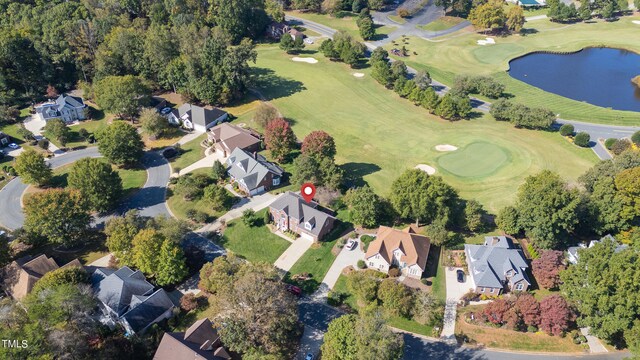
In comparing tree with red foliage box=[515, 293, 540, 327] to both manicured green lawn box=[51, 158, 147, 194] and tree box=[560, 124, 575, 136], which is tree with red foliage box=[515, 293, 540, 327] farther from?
manicured green lawn box=[51, 158, 147, 194]

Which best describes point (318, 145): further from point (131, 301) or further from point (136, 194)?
point (131, 301)

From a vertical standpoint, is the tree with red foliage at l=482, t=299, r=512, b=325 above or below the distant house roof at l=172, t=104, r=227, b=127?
below

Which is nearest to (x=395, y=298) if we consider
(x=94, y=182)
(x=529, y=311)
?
(x=529, y=311)

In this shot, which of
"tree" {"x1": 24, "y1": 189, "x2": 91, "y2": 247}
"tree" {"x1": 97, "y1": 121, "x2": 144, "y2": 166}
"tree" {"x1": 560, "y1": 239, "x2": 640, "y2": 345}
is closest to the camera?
"tree" {"x1": 560, "y1": 239, "x2": 640, "y2": 345}

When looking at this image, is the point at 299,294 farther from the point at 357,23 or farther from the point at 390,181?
the point at 357,23

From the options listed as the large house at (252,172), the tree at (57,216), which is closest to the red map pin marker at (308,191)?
the large house at (252,172)

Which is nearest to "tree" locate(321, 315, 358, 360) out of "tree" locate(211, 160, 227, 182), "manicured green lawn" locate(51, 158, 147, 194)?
"tree" locate(211, 160, 227, 182)
